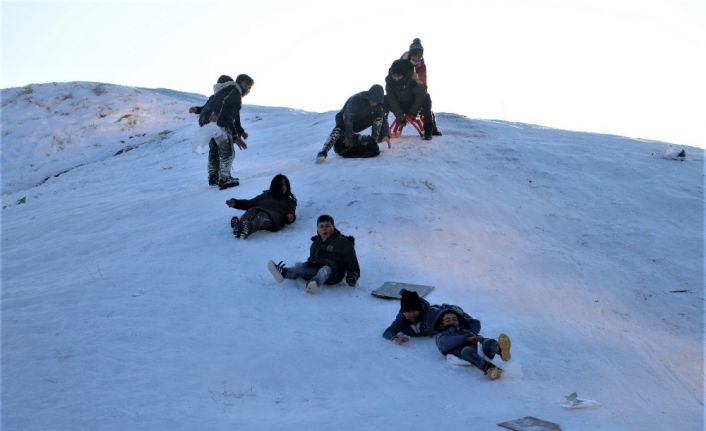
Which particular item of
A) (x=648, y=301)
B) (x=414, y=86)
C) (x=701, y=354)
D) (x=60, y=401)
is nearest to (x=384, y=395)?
(x=60, y=401)

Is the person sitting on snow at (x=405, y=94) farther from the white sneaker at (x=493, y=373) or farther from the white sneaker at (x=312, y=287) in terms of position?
the white sneaker at (x=493, y=373)

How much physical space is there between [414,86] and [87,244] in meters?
5.84

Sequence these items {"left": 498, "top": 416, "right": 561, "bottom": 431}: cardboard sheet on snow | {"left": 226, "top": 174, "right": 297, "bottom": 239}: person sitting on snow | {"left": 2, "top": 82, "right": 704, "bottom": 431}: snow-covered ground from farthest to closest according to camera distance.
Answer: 1. {"left": 226, "top": 174, "right": 297, "bottom": 239}: person sitting on snow
2. {"left": 2, "top": 82, "right": 704, "bottom": 431}: snow-covered ground
3. {"left": 498, "top": 416, "right": 561, "bottom": 431}: cardboard sheet on snow

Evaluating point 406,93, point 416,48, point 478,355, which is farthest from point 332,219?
point 416,48

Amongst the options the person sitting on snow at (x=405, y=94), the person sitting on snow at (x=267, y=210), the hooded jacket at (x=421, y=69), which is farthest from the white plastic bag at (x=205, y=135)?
the hooded jacket at (x=421, y=69)

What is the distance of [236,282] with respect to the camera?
239 inches

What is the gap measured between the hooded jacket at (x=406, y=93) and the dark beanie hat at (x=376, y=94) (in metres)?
0.92

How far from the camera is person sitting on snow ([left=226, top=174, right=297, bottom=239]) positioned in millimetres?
7246

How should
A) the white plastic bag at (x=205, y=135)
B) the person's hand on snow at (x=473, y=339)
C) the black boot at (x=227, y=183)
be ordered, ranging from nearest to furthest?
the person's hand on snow at (x=473, y=339)
the white plastic bag at (x=205, y=135)
the black boot at (x=227, y=183)

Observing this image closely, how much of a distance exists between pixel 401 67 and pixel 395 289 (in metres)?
5.62

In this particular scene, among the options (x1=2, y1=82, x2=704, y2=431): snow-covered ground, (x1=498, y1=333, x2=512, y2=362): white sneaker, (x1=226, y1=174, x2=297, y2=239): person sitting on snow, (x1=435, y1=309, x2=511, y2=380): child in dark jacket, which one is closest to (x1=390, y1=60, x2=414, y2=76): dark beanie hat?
(x1=2, y1=82, x2=704, y2=431): snow-covered ground

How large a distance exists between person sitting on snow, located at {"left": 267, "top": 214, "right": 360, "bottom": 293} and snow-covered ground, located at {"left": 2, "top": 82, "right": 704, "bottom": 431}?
178 millimetres

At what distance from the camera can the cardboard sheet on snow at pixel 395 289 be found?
580cm

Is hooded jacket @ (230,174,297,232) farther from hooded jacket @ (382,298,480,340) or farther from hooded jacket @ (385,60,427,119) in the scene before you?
hooded jacket @ (385,60,427,119)
